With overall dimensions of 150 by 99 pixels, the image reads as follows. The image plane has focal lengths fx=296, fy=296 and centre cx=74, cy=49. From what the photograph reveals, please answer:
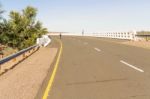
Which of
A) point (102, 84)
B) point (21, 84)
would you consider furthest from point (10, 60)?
point (102, 84)

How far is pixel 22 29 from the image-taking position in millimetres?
72250

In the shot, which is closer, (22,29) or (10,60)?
(10,60)

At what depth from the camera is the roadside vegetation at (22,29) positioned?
67.8m

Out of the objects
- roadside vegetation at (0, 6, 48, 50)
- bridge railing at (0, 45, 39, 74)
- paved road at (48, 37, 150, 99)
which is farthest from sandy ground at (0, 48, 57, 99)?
roadside vegetation at (0, 6, 48, 50)

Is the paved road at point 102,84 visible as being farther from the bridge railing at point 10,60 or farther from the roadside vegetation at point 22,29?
the roadside vegetation at point 22,29

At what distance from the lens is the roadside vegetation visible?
222 ft

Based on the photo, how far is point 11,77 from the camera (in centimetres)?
1189

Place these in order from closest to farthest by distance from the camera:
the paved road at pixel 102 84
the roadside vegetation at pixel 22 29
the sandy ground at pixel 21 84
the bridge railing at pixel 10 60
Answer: the paved road at pixel 102 84 < the sandy ground at pixel 21 84 < the bridge railing at pixel 10 60 < the roadside vegetation at pixel 22 29

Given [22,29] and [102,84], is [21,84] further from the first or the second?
[22,29]

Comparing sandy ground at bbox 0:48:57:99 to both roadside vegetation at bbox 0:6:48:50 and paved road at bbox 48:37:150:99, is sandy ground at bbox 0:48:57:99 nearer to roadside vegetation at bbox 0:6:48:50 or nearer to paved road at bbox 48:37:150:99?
paved road at bbox 48:37:150:99

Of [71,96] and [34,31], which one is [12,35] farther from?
[71,96]

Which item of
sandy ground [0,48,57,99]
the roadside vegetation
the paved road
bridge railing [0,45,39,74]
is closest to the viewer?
the paved road

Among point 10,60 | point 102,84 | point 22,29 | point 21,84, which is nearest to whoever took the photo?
point 102,84

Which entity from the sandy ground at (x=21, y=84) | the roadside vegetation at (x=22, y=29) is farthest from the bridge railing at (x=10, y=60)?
the roadside vegetation at (x=22, y=29)
